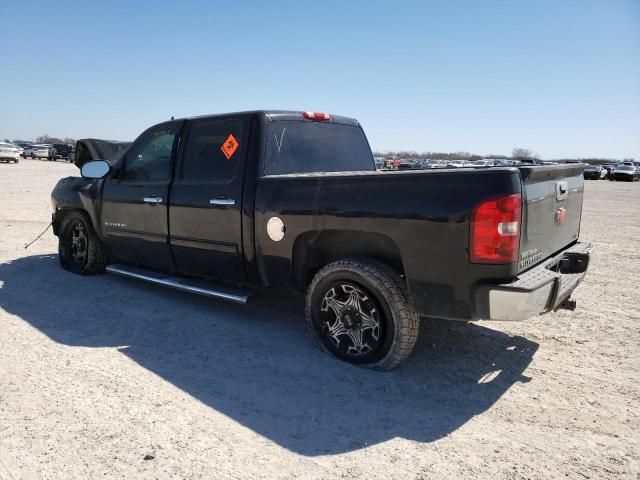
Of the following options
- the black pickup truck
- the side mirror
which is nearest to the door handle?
the black pickup truck

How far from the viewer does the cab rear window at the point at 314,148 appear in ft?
13.9

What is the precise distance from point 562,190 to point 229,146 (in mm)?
2778

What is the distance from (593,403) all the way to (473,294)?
1081 mm

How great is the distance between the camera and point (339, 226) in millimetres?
3518

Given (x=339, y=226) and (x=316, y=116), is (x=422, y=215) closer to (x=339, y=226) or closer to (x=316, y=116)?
(x=339, y=226)

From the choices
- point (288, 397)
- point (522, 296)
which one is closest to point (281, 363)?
point (288, 397)

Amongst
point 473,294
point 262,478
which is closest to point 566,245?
point 473,294

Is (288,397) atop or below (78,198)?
below

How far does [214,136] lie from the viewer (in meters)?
4.52

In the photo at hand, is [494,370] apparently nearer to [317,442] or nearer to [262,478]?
[317,442]

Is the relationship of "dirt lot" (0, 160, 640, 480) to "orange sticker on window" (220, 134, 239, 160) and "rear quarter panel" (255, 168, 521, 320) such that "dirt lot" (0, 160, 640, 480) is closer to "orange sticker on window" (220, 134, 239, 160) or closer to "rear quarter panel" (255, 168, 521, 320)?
"rear quarter panel" (255, 168, 521, 320)

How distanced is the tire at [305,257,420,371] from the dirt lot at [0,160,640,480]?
146 mm

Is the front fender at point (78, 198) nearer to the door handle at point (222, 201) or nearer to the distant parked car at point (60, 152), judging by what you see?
the door handle at point (222, 201)

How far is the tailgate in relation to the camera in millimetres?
3021
